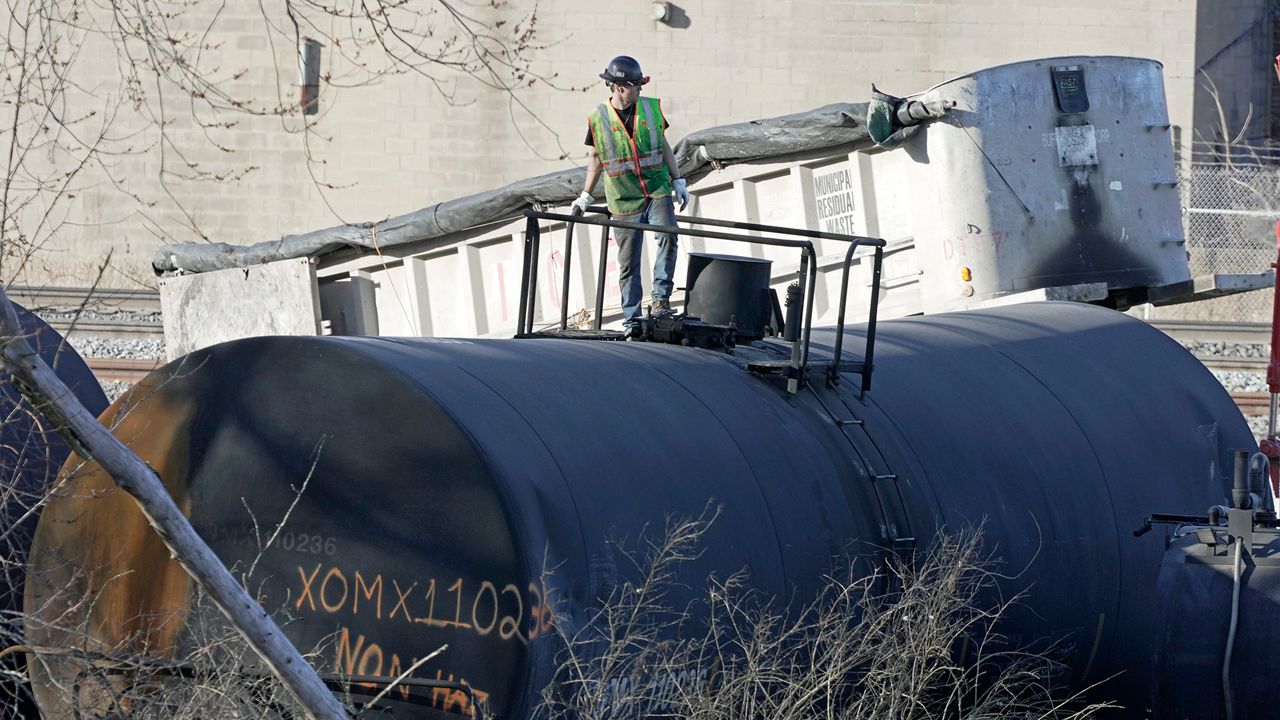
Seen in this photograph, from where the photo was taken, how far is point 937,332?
7.28m

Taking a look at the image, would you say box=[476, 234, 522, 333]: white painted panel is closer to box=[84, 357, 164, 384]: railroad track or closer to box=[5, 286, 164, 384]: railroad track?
box=[5, 286, 164, 384]: railroad track

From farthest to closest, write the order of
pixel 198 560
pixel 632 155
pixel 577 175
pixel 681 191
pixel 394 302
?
1. pixel 394 302
2. pixel 577 175
3. pixel 632 155
4. pixel 681 191
5. pixel 198 560

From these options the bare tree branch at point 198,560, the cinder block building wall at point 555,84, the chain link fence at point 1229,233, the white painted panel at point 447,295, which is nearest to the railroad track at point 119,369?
the white painted panel at point 447,295

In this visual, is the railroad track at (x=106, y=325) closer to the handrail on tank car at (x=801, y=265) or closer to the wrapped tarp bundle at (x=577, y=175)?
the wrapped tarp bundle at (x=577, y=175)

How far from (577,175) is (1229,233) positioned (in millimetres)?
15159

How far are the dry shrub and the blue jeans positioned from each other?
3.33 meters

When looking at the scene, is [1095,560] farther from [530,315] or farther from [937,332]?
[530,315]

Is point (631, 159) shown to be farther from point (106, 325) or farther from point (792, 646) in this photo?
point (106, 325)

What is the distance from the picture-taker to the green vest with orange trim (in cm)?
923

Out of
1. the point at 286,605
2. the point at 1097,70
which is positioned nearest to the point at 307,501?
the point at 286,605

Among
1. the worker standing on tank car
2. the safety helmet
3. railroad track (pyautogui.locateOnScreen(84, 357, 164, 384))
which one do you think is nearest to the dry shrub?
the worker standing on tank car

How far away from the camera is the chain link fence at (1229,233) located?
23828 millimetres

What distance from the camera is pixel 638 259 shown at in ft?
29.6

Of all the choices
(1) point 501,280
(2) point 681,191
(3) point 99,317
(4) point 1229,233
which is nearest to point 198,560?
(2) point 681,191
